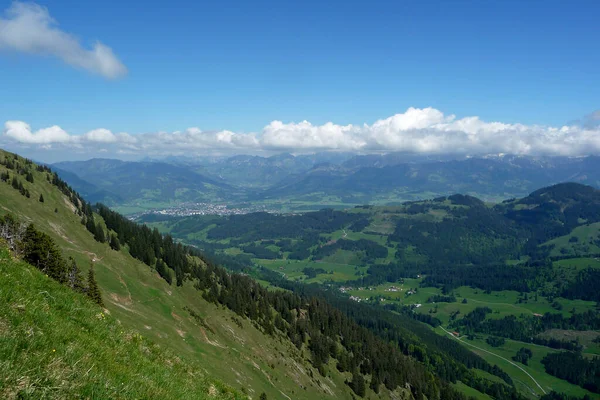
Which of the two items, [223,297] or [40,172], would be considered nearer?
[223,297]

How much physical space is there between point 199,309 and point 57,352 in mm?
92316

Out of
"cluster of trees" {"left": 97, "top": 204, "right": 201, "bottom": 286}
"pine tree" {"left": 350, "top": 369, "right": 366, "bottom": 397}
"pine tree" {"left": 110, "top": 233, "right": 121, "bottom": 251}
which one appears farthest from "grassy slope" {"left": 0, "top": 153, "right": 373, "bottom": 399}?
"cluster of trees" {"left": 97, "top": 204, "right": 201, "bottom": 286}

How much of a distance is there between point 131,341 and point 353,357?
12850cm

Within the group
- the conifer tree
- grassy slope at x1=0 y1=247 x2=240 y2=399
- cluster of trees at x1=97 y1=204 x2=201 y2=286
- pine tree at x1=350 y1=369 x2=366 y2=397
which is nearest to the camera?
grassy slope at x1=0 y1=247 x2=240 y2=399

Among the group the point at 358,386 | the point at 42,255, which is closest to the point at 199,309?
the point at 42,255

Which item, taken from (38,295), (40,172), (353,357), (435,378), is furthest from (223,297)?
(435,378)

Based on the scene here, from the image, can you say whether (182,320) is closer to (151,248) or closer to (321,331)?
(151,248)

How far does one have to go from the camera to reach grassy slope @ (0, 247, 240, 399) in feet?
21.9

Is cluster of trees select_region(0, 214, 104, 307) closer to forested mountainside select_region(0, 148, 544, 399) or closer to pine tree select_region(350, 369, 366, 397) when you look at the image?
forested mountainside select_region(0, 148, 544, 399)

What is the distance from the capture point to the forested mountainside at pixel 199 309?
60.1 m

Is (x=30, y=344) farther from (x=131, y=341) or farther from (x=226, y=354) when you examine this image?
(x=226, y=354)

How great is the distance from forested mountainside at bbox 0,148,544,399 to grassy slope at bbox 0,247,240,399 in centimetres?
2702

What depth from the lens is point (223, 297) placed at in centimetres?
10612

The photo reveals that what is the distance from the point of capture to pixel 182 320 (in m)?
77.5
